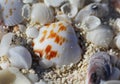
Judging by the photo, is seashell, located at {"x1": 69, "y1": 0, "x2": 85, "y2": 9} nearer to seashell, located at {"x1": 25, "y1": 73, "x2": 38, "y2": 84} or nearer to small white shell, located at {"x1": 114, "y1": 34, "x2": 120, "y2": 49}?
small white shell, located at {"x1": 114, "y1": 34, "x2": 120, "y2": 49}

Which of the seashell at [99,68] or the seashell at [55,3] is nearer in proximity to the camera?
the seashell at [99,68]

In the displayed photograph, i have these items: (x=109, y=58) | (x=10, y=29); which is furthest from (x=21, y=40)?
(x=109, y=58)

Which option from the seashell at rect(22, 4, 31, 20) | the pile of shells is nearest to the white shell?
the pile of shells

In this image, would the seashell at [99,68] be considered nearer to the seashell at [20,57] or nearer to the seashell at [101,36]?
the seashell at [101,36]

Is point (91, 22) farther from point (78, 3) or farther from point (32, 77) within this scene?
point (32, 77)

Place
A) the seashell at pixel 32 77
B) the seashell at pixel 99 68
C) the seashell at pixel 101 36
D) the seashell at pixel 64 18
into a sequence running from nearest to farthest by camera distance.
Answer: the seashell at pixel 99 68 → the seashell at pixel 32 77 → the seashell at pixel 101 36 → the seashell at pixel 64 18

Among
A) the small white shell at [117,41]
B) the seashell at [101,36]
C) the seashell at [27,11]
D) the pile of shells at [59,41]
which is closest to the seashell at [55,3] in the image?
the pile of shells at [59,41]

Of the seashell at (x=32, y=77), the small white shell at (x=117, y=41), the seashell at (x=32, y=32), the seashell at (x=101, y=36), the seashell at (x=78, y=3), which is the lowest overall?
the seashell at (x=32, y=77)

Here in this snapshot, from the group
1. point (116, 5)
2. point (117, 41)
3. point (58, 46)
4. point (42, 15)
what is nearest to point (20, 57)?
point (58, 46)
